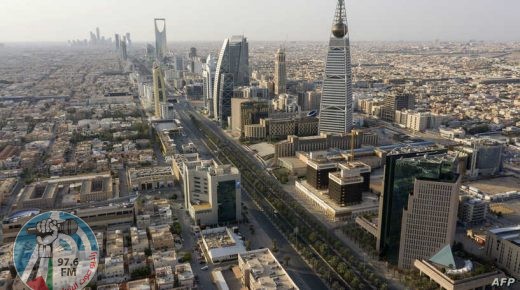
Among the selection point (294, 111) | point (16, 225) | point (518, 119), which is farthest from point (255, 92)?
point (16, 225)

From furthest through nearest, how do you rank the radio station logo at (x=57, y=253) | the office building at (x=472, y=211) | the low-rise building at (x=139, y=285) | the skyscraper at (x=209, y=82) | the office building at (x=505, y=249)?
the skyscraper at (x=209, y=82) < the office building at (x=472, y=211) < the office building at (x=505, y=249) < the low-rise building at (x=139, y=285) < the radio station logo at (x=57, y=253)

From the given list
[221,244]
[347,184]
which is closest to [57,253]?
[221,244]

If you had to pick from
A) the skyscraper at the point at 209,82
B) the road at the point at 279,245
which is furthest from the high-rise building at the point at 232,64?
the road at the point at 279,245

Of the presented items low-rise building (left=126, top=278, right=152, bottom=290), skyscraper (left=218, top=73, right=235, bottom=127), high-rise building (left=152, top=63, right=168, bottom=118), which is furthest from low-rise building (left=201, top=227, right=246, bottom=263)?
high-rise building (left=152, top=63, right=168, bottom=118)

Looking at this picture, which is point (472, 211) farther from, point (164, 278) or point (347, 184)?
point (164, 278)

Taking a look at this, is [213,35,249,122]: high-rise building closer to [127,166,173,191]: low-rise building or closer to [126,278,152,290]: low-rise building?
[127,166,173,191]: low-rise building

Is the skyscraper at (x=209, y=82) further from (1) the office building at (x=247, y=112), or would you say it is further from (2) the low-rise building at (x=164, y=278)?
(2) the low-rise building at (x=164, y=278)
